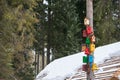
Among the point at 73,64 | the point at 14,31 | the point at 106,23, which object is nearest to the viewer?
the point at 73,64

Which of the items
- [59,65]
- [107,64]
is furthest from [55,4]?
[107,64]

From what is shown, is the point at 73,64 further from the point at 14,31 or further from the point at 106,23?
the point at 106,23

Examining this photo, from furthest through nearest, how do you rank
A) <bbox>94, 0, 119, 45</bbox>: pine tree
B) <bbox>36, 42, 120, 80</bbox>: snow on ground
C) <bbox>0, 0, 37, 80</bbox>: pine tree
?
<bbox>94, 0, 119, 45</bbox>: pine tree < <bbox>0, 0, 37, 80</bbox>: pine tree < <bbox>36, 42, 120, 80</bbox>: snow on ground

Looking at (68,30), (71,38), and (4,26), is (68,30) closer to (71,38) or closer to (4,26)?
(71,38)

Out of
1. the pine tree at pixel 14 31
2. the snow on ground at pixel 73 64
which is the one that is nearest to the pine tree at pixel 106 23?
the pine tree at pixel 14 31

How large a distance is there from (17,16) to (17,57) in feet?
8.87

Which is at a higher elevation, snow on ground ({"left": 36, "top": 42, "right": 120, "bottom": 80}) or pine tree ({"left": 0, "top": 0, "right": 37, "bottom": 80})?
pine tree ({"left": 0, "top": 0, "right": 37, "bottom": 80})

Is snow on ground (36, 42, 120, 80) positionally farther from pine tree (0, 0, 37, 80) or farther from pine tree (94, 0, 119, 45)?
pine tree (94, 0, 119, 45)

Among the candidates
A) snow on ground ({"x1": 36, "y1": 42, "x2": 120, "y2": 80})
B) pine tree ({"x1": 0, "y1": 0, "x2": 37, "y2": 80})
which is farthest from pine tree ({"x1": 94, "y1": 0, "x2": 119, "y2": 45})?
snow on ground ({"x1": 36, "y1": 42, "x2": 120, "y2": 80})

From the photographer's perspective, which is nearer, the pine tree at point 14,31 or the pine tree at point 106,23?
the pine tree at point 14,31

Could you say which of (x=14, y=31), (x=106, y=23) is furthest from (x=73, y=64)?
(x=106, y=23)

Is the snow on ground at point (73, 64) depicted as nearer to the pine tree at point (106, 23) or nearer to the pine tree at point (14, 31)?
the pine tree at point (14, 31)

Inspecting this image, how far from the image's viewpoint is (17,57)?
2452 centimetres

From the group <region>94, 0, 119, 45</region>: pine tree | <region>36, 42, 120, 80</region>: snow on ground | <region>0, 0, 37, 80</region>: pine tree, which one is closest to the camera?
<region>36, 42, 120, 80</region>: snow on ground
